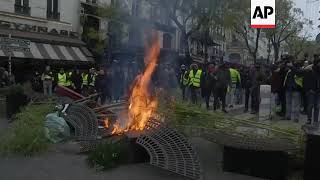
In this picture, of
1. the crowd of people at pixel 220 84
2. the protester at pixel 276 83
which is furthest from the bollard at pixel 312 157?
the protester at pixel 276 83

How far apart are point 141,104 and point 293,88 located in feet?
17.7

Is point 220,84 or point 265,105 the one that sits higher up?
point 220,84

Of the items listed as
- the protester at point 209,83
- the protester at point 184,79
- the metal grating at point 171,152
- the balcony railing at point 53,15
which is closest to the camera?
the metal grating at point 171,152

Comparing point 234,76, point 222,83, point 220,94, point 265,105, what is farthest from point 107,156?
point 234,76

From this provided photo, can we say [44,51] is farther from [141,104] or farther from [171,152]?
[171,152]

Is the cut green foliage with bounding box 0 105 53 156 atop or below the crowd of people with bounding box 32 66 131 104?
below

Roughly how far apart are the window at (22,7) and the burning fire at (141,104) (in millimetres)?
17879

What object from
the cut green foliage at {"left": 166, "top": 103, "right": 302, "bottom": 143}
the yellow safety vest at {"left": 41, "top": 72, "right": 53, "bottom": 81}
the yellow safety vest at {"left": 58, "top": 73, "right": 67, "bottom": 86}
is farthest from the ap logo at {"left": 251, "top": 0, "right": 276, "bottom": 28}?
the yellow safety vest at {"left": 41, "top": 72, "right": 53, "bottom": 81}

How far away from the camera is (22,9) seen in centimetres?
2664

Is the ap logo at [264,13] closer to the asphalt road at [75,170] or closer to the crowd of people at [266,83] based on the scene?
the asphalt road at [75,170]

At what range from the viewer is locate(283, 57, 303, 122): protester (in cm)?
1272

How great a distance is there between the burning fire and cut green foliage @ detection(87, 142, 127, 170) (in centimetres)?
80

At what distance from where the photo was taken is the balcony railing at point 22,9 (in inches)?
1030

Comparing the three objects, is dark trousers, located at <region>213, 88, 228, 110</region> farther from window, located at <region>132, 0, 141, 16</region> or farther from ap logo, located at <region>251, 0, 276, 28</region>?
ap logo, located at <region>251, 0, 276, 28</region>
